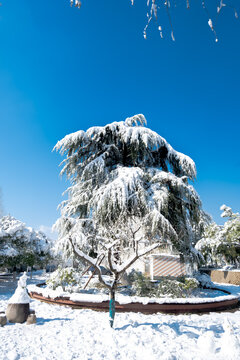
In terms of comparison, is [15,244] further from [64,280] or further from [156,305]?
[156,305]

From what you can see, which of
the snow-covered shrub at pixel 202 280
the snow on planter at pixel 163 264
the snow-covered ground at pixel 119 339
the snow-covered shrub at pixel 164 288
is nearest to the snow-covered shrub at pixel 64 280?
the snow-covered shrub at pixel 164 288

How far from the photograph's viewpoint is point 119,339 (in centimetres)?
529

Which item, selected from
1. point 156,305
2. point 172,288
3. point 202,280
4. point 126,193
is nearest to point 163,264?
point 202,280

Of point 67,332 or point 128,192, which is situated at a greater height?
point 128,192

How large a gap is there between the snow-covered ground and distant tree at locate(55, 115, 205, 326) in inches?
149

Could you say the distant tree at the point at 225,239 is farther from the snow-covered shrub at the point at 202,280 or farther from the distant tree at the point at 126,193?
the snow-covered shrub at the point at 202,280

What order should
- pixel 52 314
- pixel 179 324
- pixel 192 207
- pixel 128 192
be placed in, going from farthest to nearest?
pixel 192 207, pixel 128 192, pixel 52 314, pixel 179 324

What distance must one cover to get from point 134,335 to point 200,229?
11340 millimetres

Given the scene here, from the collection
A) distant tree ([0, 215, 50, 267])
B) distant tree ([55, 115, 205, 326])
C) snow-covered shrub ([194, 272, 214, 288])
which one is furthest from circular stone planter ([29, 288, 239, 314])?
distant tree ([0, 215, 50, 267])

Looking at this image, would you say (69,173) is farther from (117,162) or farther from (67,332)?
(67,332)

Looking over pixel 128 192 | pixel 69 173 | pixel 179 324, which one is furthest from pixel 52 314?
pixel 69 173

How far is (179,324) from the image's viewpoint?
665 centimetres

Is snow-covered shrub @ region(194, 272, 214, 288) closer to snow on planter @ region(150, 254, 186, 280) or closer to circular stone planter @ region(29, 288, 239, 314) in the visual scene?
snow on planter @ region(150, 254, 186, 280)

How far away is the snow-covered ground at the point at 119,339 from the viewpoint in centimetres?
455
